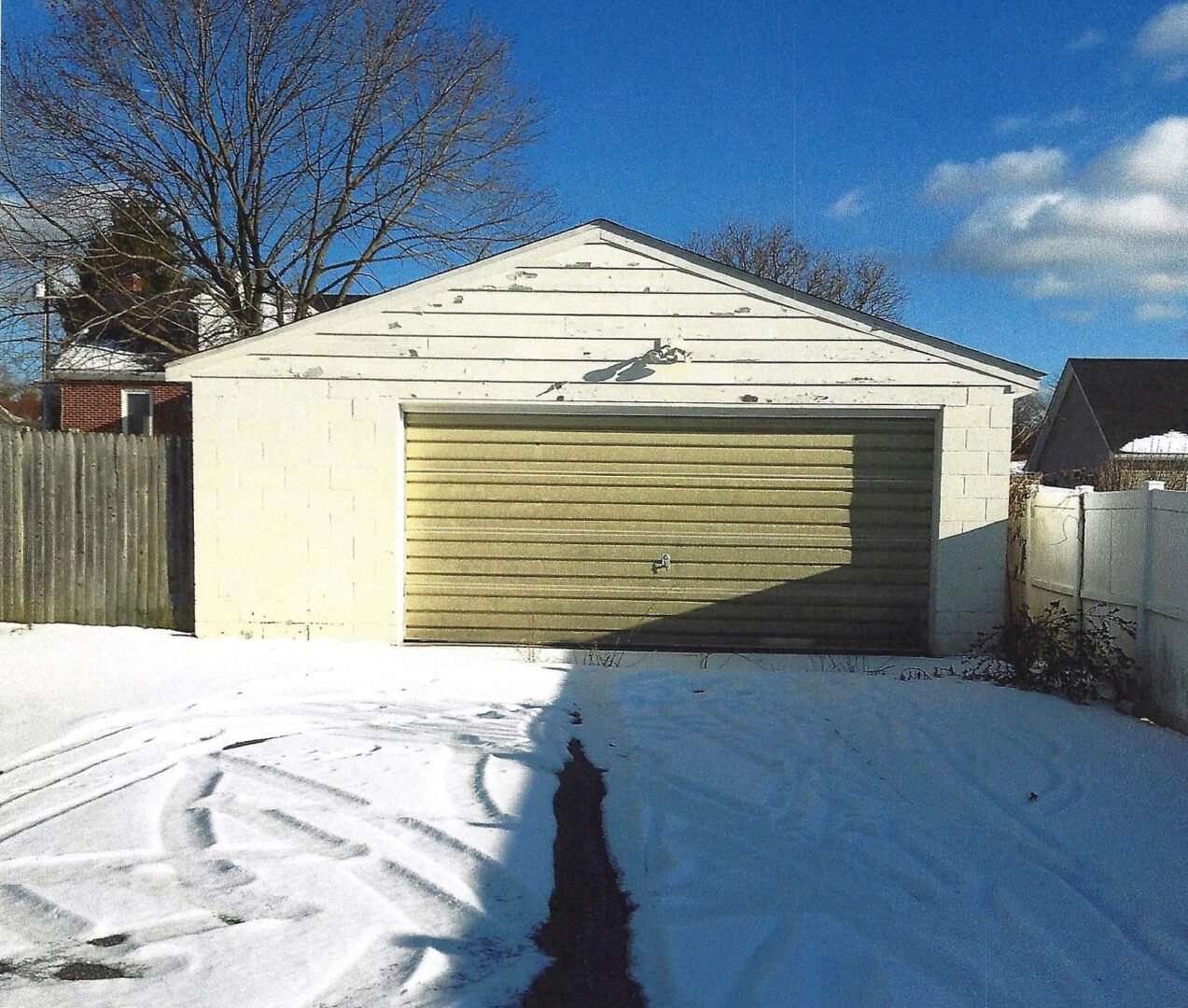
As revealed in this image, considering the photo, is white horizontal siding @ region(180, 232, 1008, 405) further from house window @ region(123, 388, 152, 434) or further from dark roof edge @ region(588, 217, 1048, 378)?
house window @ region(123, 388, 152, 434)

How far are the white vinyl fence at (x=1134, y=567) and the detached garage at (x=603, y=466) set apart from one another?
0.53m

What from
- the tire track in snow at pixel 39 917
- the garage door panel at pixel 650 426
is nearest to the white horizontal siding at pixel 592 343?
the garage door panel at pixel 650 426

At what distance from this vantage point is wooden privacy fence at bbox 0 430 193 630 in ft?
28.0

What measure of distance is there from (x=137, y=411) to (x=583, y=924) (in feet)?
72.2

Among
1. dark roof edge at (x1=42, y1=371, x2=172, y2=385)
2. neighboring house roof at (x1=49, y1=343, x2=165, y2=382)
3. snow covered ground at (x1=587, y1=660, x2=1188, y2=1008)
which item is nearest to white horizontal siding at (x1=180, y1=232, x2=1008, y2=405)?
snow covered ground at (x1=587, y1=660, x2=1188, y2=1008)

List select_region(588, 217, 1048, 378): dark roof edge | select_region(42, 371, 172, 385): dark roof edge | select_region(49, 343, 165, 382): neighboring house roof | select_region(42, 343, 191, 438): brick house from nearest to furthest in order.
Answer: select_region(588, 217, 1048, 378): dark roof edge, select_region(49, 343, 165, 382): neighboring house roof, select_region(42, 371, 172, 385): dark roof edge, select_region(42, 343, 191, 438): brick house

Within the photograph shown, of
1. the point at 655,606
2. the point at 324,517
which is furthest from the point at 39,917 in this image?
the point at 655,606

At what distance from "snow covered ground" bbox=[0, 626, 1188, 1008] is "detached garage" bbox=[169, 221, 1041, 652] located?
1.67 meters

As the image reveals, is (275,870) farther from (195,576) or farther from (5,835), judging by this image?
(195,576)

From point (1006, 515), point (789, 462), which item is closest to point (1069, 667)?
point (1006, 515)

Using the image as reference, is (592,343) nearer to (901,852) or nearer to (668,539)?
(668,539)

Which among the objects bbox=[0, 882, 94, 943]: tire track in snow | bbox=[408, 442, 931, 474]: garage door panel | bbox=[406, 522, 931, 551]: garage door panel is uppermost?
bbox=[408, 442, 931, 474]: garage door panel

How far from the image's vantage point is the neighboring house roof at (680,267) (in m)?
7.92

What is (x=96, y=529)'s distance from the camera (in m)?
8.54
